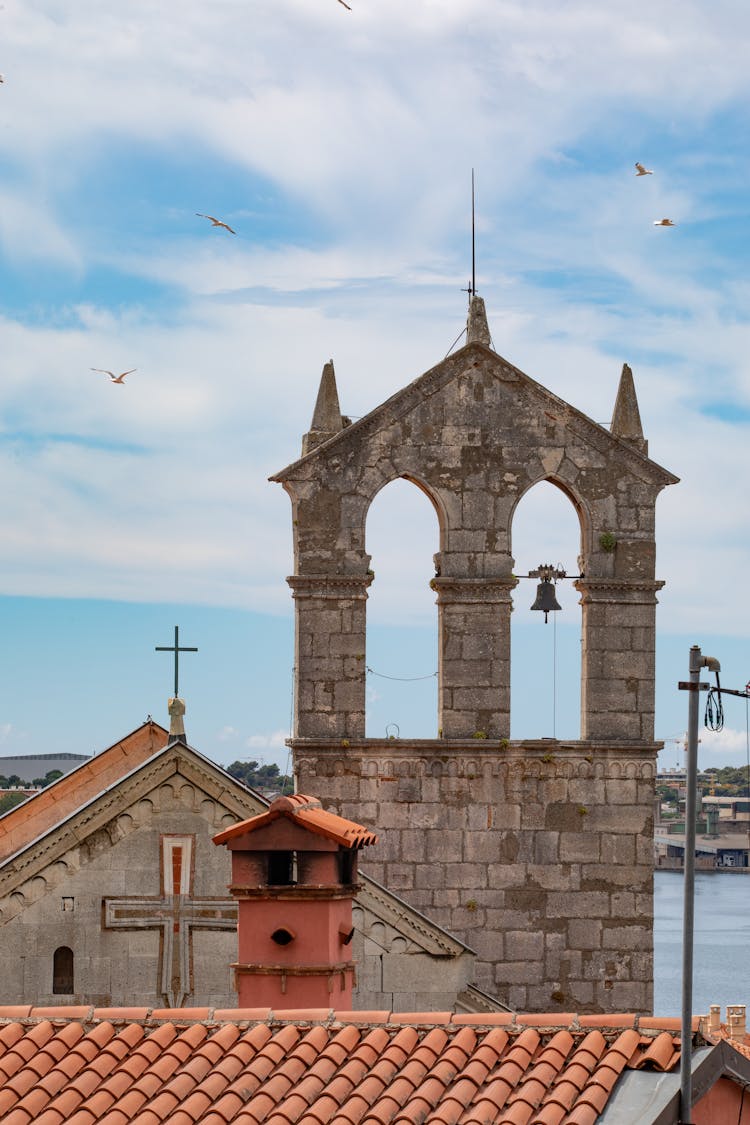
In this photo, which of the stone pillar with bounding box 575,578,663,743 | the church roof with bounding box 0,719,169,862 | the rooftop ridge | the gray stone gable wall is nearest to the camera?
the rooftop ridge

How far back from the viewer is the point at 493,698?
798 inches

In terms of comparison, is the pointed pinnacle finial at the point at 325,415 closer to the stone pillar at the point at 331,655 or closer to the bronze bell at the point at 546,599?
the stone pillar at the point at 331,655

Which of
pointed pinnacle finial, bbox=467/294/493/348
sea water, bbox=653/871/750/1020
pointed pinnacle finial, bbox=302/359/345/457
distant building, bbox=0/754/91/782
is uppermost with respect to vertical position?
pointed pinnacle finial, bbox=467/294/493/348

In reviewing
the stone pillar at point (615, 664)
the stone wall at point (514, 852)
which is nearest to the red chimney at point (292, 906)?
the stone wall at point (514, 852)

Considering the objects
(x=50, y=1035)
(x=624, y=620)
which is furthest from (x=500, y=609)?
(x=50, y=1035)

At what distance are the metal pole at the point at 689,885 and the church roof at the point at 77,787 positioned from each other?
12.2m

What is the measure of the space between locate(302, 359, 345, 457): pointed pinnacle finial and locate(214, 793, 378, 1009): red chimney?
4572 mm

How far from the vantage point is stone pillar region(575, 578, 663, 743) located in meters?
20.3

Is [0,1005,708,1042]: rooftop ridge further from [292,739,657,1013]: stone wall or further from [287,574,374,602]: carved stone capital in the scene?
[287,574,374,602]: carved stone capital

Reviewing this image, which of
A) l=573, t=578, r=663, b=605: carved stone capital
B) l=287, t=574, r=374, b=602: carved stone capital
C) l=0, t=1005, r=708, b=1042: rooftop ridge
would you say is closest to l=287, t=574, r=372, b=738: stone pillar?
l=287, t=574, r=374, b=602: carved stone capital

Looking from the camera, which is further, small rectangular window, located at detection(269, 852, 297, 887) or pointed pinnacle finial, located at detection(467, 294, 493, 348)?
pointed pinnacle finial, located at detection(467, 294, 493, 348)

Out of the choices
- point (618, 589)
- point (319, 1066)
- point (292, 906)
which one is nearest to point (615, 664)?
point (618, 589)

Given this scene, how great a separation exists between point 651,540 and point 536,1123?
9.21m

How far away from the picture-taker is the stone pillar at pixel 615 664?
20.3 metres
